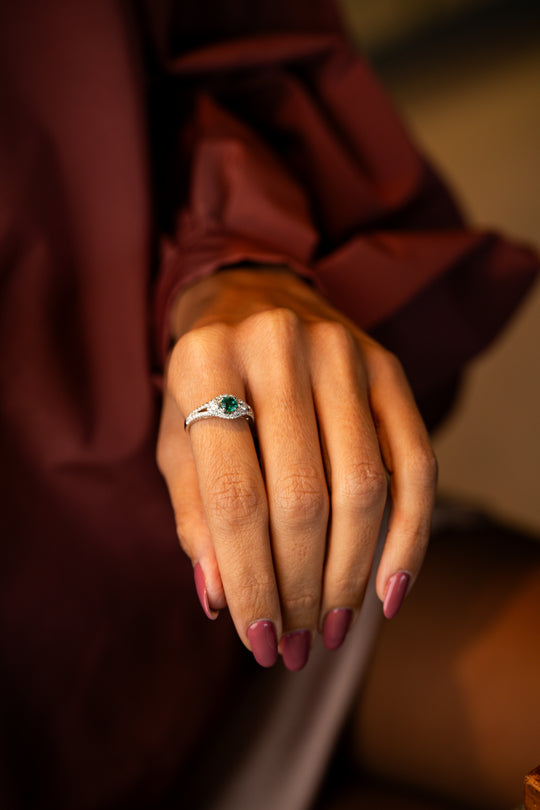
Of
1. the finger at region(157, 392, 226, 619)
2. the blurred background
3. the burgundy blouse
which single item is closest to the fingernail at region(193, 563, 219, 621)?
the finger at region(157, 392, 226, 619)

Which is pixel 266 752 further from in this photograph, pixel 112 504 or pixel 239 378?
pixel 239 378

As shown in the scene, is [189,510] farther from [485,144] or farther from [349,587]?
[485,144]

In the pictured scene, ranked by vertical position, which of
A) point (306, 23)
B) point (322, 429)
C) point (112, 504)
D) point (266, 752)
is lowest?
point (266, 752)

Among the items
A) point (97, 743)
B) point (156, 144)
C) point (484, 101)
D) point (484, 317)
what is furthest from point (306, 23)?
point (484, 101)

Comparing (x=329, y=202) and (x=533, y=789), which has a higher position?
(x=329, y=202)

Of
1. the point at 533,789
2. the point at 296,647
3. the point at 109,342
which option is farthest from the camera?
the point at 109,342

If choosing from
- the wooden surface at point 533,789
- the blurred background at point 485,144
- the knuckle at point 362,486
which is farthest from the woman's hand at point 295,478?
the blurred background at point 485,144

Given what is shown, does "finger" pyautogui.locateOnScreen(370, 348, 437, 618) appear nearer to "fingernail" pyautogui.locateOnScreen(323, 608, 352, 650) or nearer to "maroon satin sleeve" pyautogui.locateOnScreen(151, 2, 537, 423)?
"fingernail" pyautogui.locateOnScreen(323, 608, 352, 650)

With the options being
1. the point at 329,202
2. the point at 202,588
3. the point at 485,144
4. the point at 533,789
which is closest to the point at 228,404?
the point at 202,588

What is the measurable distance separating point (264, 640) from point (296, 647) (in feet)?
0.11

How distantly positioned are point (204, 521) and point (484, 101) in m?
1.41

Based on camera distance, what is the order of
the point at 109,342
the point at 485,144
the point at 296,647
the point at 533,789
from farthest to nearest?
the point at 485,144
the point at 109,342
the point at 296,647
the point at 533,789

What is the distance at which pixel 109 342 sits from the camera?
0.50 metres

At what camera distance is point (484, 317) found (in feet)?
1.96
